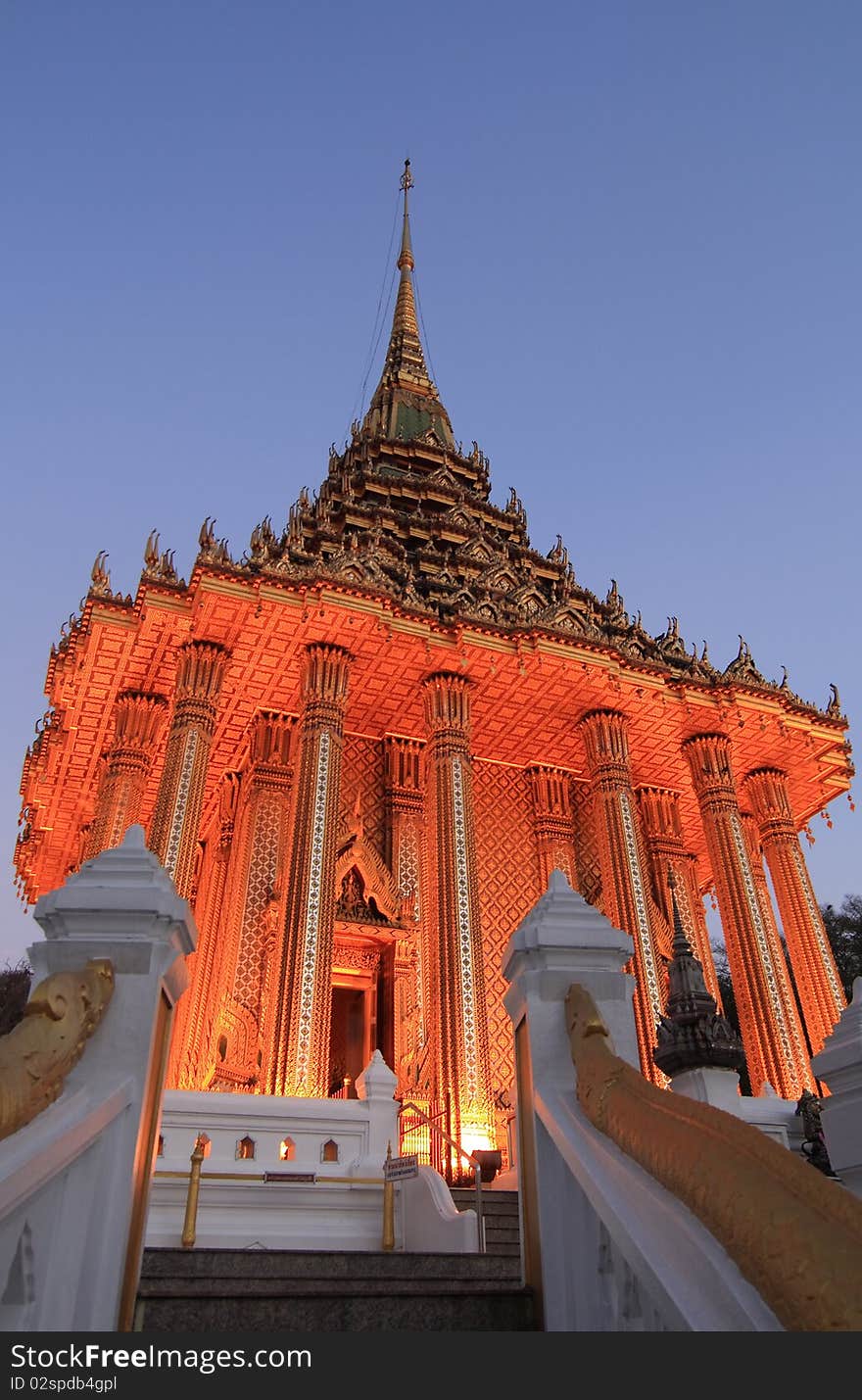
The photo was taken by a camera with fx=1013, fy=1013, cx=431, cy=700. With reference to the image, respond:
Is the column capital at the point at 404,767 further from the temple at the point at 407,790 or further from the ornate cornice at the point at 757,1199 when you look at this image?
the ornate cornice at the point at 757,1199

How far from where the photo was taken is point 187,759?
13.2 m

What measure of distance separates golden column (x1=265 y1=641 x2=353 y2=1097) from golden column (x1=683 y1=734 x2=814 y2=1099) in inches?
251

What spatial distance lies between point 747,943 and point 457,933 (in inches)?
202

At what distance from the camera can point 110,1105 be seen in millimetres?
3014

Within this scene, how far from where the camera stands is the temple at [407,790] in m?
13.1

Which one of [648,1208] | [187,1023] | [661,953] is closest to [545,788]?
[661,953]

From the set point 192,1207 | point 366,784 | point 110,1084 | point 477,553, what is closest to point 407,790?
point 366,784

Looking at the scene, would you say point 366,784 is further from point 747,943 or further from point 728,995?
point 728,995

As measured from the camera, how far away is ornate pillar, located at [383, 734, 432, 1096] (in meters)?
14.1

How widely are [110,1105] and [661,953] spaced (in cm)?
1486

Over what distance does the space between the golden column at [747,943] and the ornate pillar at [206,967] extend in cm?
770

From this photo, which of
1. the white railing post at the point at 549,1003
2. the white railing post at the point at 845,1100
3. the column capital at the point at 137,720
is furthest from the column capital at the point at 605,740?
the white railing post at the point at 549,1003

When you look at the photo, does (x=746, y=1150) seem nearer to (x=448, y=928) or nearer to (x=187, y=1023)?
(x=448, y=928)

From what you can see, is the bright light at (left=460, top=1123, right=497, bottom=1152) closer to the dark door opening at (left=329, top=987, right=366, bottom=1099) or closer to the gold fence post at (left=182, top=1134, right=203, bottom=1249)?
the dark door opening at (left=329, top=987, right=366, bottom=1099)
